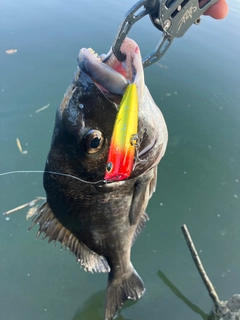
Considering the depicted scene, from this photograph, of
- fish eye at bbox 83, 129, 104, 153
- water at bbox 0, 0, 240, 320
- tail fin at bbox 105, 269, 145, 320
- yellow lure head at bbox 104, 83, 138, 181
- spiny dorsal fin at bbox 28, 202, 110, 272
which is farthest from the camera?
water at bbox 0, 0, 240, 320

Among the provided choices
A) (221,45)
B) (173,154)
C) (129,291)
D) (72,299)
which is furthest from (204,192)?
(221,45)

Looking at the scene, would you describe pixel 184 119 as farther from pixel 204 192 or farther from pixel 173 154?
pixel 204 192

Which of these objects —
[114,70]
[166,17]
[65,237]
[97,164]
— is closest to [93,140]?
[97,164]

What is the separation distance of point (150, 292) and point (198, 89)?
2.82 metres

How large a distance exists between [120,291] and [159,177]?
1.34 metres

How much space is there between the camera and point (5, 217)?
110 inches

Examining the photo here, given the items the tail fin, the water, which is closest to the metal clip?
the tail fin

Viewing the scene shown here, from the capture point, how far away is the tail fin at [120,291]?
218 centimetres

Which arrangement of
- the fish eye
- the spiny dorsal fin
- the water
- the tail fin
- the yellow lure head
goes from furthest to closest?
the water, the tail fin, the spiny dorsal fin, the fish eye, the yellow lure head

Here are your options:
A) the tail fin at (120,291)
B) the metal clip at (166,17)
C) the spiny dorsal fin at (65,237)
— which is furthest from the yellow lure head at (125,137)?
the tail fin at (120,291)

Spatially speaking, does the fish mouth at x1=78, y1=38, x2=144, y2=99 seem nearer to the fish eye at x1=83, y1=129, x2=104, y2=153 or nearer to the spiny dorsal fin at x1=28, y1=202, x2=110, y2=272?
the fish eye at x1=83, y1=129, x2=104, y2=153

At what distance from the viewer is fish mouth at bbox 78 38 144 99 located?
1.19 metres

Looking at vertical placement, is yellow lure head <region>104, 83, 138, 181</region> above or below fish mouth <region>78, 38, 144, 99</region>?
below

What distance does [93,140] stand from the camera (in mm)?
1314
